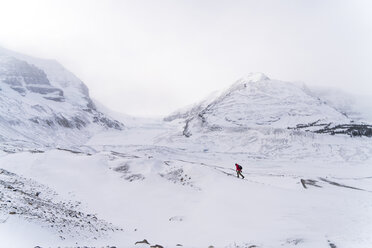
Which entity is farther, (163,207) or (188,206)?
(163,207)

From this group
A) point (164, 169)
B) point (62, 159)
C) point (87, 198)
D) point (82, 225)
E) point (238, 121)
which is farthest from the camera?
point (238, 121)

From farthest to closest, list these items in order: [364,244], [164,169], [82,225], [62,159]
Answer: [62,159] → [164,169] → [82,225] → [364,244]

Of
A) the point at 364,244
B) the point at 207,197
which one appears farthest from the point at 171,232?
the point at 364,244

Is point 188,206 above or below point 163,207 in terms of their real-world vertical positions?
above

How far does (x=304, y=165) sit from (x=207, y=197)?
9219 centimetres

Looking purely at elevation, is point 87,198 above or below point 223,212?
below

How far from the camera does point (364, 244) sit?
16.2m

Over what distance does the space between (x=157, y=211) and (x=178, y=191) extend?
574 cm

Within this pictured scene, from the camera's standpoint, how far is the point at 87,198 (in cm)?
3300

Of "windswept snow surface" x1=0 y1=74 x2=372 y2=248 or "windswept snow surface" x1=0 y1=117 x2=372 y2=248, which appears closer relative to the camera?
"windswept snow surface" x1=0 y1=74 x2=372 y2=248

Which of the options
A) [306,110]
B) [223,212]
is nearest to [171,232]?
[223,212]

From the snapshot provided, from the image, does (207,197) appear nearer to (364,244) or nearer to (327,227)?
(327,227)

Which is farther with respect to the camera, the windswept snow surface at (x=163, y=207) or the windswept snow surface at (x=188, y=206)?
the windswept snow surface at (x=188, y=206)

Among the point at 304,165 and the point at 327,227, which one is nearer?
the point at 327,227
